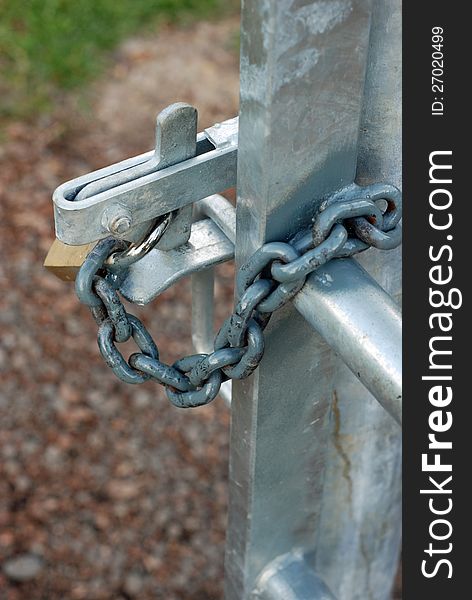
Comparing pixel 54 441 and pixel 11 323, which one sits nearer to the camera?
pixel 54 441

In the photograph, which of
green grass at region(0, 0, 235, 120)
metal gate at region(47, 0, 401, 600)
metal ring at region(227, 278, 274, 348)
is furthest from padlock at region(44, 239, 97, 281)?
green grass at region(0, 0, 235, 120)

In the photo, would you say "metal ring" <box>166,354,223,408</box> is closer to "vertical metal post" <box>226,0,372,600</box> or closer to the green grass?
"vertical metal post" <box>226,0,372,600</box>

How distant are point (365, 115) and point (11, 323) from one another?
7.88 feet

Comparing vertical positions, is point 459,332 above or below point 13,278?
below

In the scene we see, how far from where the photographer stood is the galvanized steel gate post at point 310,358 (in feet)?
2.98

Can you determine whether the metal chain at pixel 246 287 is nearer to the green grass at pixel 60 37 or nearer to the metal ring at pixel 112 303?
the metal ring at pixel 112 303

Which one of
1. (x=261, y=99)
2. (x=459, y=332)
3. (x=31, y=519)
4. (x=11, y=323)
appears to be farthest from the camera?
(x=11, y=323)

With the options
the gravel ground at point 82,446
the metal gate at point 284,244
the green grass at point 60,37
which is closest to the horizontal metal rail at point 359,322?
the metal gate at point 284,244

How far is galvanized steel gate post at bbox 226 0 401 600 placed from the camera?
909 millimetres

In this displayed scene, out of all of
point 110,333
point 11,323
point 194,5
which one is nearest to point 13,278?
point 11,323

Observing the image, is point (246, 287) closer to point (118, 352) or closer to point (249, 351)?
point (249, 351)

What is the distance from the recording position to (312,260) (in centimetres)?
97

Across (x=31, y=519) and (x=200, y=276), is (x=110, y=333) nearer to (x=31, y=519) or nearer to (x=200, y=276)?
(x=200, y=276)

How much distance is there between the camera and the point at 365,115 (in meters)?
1.06
